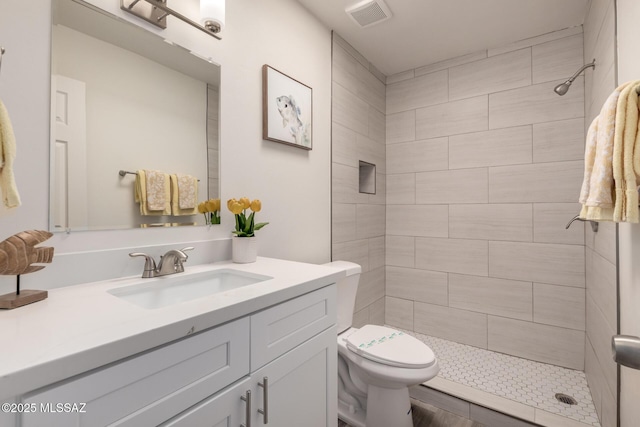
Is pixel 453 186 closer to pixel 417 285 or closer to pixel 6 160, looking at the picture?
pixel 417 285

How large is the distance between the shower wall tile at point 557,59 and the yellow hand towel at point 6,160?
286 centimetres

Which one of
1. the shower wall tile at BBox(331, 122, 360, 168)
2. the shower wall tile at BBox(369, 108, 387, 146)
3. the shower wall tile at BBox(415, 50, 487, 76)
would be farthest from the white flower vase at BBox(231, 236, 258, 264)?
the shower wall tile at BBox(415, 50, 487, 76)

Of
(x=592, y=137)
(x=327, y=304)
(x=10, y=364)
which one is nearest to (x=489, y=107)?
(x=592, y=137)

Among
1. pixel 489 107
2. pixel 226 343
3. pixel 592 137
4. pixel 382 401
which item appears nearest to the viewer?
pixel 226 343

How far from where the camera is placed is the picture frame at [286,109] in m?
1.65

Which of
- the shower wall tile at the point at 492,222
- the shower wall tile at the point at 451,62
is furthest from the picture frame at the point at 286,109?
the shower wall tile at the point at 492,222

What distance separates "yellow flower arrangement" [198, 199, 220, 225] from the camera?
1369mm

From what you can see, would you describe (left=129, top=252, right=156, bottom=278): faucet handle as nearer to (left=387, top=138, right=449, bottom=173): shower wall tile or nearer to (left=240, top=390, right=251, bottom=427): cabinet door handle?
A: (left=240, top=390, right=251, bottom=427): cabinet door handle

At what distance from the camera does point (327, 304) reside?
117 cm

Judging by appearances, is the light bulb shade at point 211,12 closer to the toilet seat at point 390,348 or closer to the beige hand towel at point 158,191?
the beige hand towel at point 158,191

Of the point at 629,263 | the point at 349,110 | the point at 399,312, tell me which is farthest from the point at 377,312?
the point at 629,263

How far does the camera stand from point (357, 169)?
97.3 inches

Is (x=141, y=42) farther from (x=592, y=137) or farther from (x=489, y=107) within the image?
(x=489, y=107)

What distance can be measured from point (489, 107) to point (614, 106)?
5.30 ft
